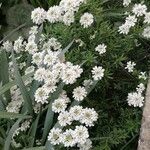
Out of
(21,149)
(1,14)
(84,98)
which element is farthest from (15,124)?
(1,14)

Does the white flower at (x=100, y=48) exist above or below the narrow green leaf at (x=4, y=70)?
below

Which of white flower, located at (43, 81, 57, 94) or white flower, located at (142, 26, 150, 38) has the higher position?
white flower, located at (142, 26, 150, 38)

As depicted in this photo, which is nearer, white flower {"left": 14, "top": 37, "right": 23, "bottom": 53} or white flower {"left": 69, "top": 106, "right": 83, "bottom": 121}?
white flower {"left": 69, "top": 106, "right": 83, "bottom": 121}

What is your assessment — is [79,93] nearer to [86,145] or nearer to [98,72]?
[98,72]

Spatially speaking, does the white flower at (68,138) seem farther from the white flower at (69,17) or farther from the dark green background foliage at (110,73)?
the white flower at (69,17)

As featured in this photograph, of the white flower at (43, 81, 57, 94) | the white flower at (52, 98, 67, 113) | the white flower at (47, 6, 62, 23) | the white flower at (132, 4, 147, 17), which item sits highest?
the white flower at (47, 6, 62, 23)

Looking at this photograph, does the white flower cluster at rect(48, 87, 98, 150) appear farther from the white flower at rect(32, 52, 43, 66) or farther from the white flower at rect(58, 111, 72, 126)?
the white flower at rect(32, 52, 43, 66)

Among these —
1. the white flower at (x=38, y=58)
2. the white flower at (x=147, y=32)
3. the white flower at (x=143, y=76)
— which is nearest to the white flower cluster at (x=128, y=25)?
the white flower at (x=147, y=32)

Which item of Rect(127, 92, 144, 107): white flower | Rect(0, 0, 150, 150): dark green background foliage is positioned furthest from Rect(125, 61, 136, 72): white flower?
Rect(127, 92, 144, 107): white flower
